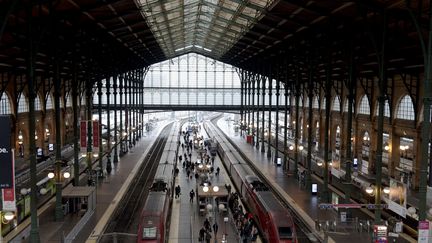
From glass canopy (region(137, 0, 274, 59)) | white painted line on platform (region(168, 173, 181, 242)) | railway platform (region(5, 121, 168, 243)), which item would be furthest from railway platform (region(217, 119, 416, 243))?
glass canopy (region(137, 0, 274, 59))

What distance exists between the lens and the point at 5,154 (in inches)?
569

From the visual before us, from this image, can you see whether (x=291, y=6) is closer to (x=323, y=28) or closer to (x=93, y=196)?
(x=323, y=28)

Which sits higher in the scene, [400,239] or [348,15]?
[348,15]

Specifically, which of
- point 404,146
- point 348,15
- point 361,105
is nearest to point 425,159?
point 348,15

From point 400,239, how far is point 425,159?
8.68 metres

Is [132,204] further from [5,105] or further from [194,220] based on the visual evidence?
[5,105]

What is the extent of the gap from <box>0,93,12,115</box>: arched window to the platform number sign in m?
29.3

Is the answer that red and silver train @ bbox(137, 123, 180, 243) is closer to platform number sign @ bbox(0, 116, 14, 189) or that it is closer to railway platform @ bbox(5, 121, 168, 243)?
railway platform @ bbox(5, 121, 168, 243)

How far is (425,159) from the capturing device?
14.6 meters

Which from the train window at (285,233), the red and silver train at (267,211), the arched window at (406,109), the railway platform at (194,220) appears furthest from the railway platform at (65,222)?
the arched window at (406,109)

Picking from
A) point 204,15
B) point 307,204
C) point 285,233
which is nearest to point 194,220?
point 307,204

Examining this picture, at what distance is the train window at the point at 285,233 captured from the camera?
65.7 ft

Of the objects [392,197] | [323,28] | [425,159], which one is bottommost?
[392,197]

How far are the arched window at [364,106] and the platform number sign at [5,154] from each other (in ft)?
119
